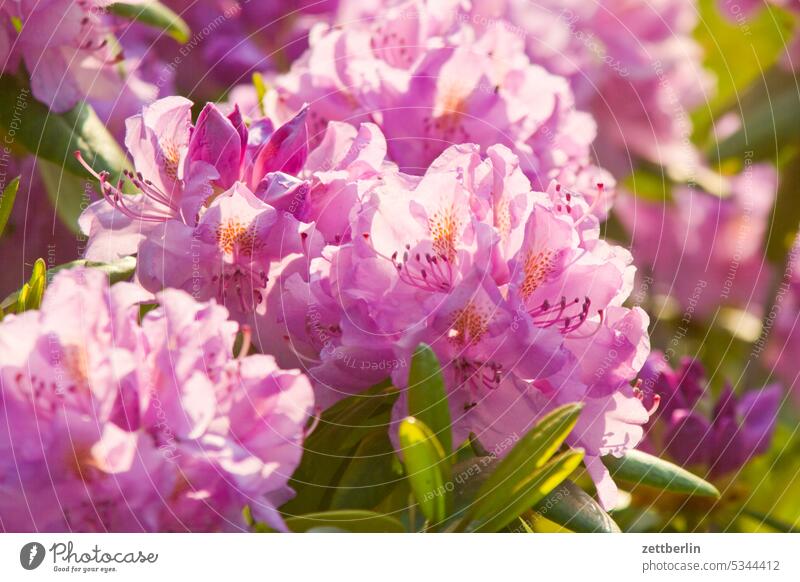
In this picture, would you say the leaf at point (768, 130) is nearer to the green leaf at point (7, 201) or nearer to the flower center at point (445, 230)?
the flower center at point (445, 230)

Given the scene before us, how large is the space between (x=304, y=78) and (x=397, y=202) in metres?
0.15

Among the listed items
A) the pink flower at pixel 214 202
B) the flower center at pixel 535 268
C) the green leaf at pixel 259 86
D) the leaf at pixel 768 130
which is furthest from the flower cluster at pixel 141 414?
the leaf at pixel 768 130

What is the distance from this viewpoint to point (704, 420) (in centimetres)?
76

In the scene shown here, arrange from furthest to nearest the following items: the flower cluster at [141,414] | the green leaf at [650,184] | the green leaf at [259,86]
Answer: the green leaf at [650,184]
the green leaf at [259,86]
the flower cluster at [141,414]

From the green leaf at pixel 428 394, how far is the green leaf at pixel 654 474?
126 mm

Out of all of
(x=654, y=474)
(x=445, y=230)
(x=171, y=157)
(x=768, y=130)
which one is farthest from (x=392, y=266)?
(x=768, y=130)

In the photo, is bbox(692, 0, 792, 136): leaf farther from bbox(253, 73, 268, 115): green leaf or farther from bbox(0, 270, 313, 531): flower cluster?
bbox(0, 270, 313, 531): flower cluster

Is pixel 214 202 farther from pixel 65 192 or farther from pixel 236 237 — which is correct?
pixel 65 192

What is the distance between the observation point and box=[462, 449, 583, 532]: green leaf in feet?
1.88

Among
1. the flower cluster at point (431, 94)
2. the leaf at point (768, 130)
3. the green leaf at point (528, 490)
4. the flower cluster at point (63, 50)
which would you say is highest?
the flower cluster at point (63, 50)

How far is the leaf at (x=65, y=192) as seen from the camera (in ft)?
2.14

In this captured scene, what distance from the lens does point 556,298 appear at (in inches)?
22.0
